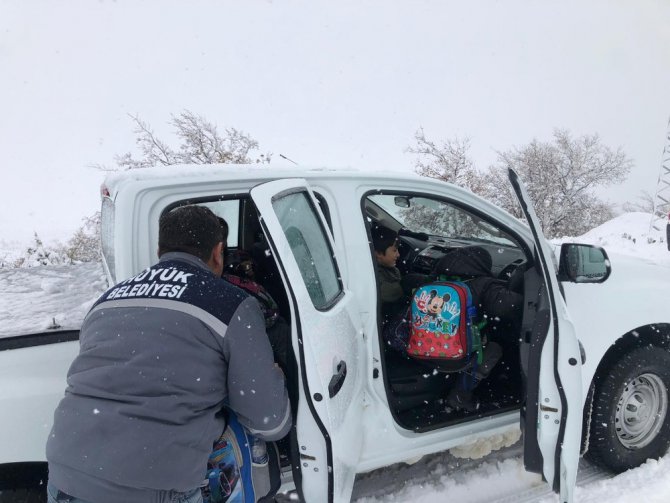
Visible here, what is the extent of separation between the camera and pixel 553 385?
2268 millimetres

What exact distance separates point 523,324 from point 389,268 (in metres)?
0.86

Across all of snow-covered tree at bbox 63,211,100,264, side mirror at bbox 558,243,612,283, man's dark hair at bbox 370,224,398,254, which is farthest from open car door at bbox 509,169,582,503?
snow-covered tree at bbox 63,211,100,264

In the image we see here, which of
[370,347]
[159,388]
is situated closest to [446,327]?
[370,347]

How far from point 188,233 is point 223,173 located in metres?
0.49

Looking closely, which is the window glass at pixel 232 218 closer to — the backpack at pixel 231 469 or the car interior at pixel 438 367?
the car interior at pixel 438 367

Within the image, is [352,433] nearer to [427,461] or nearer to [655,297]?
[427,461]

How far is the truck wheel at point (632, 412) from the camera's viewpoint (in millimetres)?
2785

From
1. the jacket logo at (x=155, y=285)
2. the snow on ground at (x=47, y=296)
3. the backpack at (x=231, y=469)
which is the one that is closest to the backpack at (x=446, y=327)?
the backpack at (x=231, y=469)

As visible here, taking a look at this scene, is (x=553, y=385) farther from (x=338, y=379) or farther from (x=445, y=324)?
(x=338, y=379)

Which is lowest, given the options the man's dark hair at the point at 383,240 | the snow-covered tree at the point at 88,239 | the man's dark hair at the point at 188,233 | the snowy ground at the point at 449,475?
the snow-covered tree at the point at 88,239

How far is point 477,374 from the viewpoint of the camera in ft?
9.36

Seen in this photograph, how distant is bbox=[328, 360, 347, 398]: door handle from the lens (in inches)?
72.8

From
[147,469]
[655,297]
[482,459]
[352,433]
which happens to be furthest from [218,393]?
[655,297]

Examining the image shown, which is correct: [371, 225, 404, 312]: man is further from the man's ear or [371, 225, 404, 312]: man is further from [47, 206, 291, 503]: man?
[47, 206, 291, 503]: man
